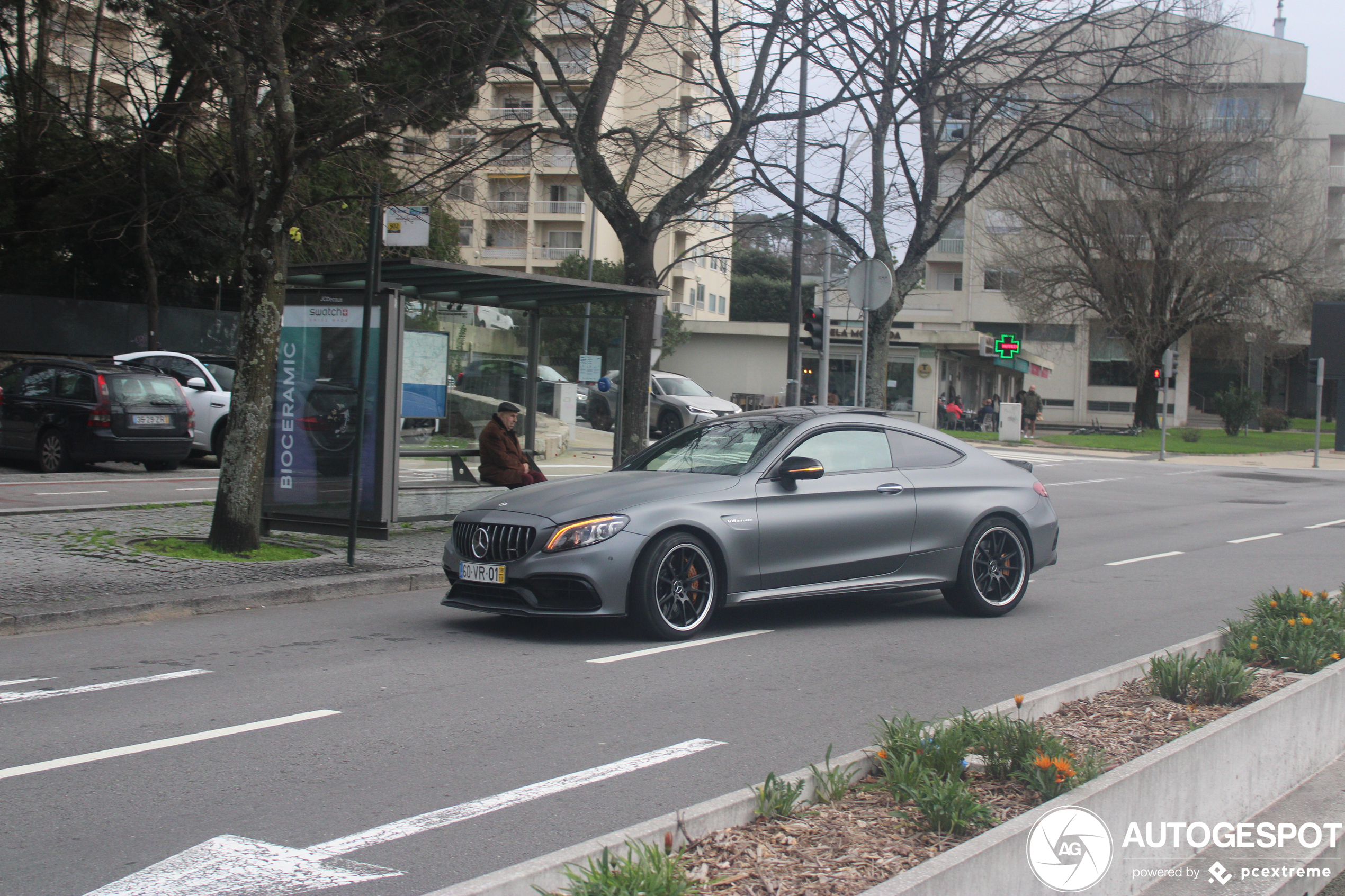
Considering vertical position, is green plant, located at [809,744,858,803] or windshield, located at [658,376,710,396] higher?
windshield, located at [658,376,710,396]

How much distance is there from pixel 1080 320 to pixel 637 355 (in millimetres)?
39124

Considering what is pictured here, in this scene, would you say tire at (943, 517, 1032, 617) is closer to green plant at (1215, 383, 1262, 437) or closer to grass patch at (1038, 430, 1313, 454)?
grass patch at (1038, 430, 1313, 454)

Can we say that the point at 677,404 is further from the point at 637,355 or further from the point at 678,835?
the point at 678,835

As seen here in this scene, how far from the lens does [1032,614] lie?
9.59 m

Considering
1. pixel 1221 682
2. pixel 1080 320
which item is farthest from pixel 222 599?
pixel 1080 320

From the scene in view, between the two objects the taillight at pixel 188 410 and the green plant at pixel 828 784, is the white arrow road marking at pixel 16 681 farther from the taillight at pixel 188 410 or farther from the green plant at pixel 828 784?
the taillight at pixel 188 410

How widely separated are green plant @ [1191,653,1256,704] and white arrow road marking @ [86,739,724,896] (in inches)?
124

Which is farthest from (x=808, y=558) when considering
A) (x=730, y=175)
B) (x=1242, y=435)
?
(x=1242, y=435)

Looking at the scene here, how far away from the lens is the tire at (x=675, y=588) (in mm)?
7746

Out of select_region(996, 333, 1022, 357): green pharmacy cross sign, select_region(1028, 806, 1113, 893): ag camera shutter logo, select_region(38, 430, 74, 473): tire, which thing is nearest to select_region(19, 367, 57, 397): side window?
select_region(38, 430, 74, 473): tire

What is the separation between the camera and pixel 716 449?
29.4 ft

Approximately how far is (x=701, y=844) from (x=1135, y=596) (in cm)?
800

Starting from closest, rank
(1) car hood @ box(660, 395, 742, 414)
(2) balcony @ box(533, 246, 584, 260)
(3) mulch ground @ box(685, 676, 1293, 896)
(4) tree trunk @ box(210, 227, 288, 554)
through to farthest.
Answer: (3) mulch ground @ box(685, 676, 1293, 896) → (4) tree trunk @ box(210, 227, 288, 554) → (1) car hood @ box(660, 395, 742, 414) → (2) balcony @ box(533, 246, 584, 260)

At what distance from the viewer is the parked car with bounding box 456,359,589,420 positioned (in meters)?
14.3
